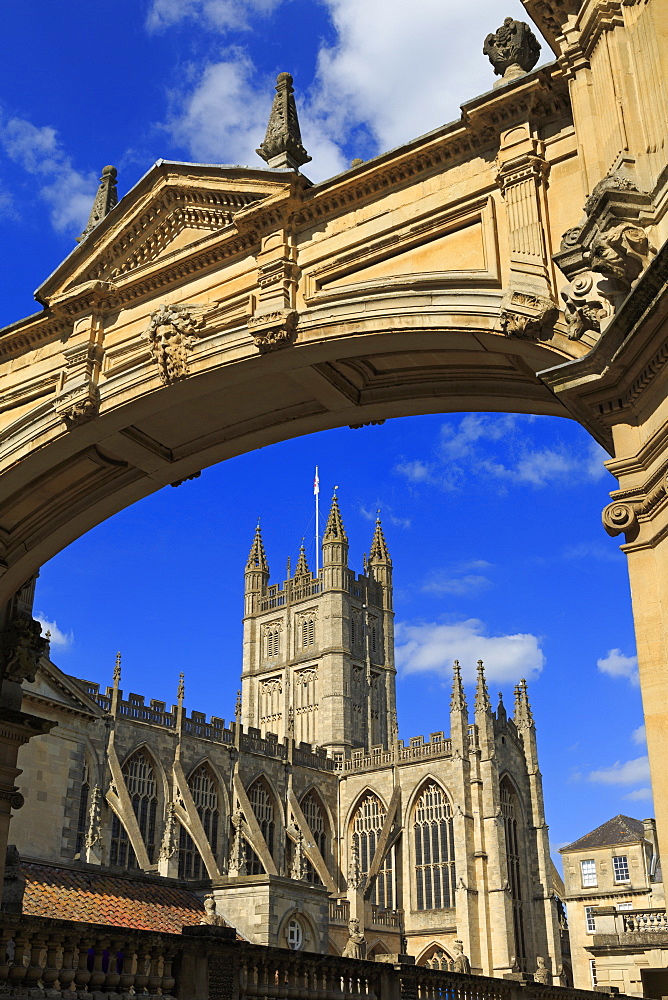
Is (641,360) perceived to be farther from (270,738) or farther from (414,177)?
(270,738)

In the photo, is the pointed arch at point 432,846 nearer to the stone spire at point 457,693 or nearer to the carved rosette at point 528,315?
the stone spire at point 457,693

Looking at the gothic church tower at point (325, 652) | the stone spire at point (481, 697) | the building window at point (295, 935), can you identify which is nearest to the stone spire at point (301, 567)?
the gothic church tower at point (325, 652)

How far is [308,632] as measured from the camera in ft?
244

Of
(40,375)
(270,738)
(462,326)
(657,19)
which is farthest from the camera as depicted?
(270,738)

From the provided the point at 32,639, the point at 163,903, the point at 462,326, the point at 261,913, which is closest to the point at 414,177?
the point at 462,326

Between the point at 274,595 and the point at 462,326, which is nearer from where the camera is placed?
the point at 462,326

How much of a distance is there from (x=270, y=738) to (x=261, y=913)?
3393 cm

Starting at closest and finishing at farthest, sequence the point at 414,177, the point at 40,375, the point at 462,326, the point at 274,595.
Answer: the point at 462,326
the point at 414,177
the point at 40,375
the point at 274,595

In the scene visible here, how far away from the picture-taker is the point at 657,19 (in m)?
6.71

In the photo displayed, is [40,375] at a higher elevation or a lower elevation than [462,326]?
higher

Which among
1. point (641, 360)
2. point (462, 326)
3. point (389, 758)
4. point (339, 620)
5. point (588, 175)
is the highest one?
point (339, 620)

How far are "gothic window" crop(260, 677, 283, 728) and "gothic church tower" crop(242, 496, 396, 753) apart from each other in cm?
7

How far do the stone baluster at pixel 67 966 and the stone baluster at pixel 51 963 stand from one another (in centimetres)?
6

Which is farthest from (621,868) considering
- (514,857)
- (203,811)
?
(203,811)
